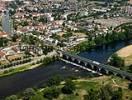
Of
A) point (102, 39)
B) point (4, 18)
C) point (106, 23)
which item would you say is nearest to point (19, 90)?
point (102, 39)

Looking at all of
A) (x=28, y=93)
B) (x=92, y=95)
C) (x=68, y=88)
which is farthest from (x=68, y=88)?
(x=28, y=93)

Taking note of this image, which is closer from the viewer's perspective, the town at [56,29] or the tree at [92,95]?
the tree at [92,95]

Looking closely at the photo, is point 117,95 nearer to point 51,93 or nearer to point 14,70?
point 51,93

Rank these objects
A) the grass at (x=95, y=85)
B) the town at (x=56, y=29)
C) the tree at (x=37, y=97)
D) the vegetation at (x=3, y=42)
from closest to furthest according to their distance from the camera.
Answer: the tree at (x=37, y=97)
the grass at (x=95, y=85)
the town at (x=56, y=29)
the vegetation at (x=3, y=42)

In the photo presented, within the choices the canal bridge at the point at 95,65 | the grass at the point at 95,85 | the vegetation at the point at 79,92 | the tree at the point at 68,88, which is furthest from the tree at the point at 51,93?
the canal bridge at the point at 95,65

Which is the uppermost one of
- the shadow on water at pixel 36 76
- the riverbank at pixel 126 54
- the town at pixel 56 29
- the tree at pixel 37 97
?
the town at pixel 56 29

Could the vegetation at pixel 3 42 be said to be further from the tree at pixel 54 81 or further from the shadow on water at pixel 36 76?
the tree at pixel 54 81

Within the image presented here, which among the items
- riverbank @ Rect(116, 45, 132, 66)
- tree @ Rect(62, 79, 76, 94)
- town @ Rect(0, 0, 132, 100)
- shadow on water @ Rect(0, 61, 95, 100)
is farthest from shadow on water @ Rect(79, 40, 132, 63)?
tree @ Rect(62, 79, 76, 94)
